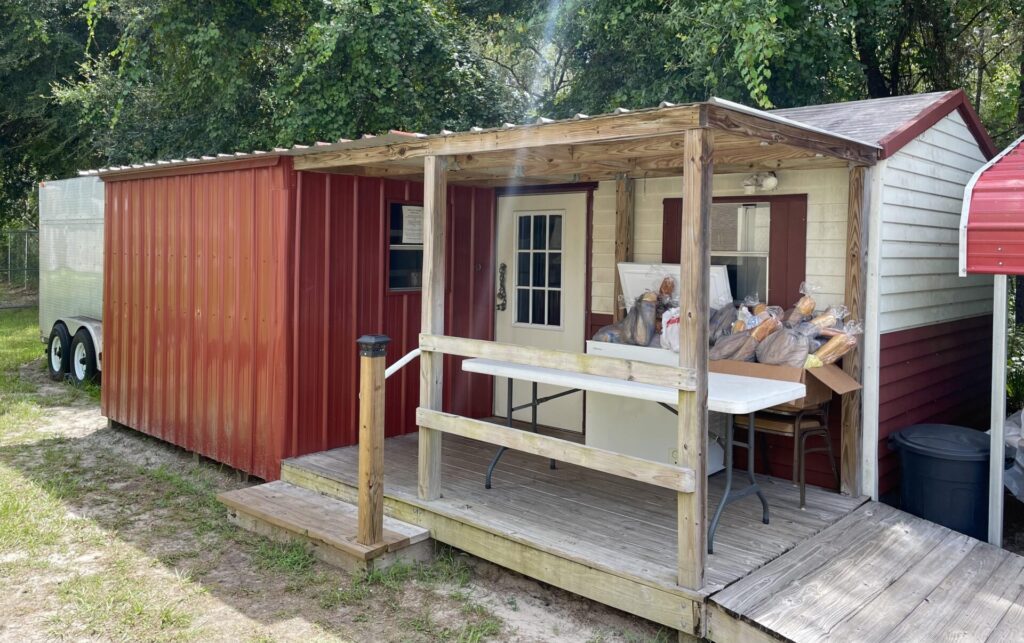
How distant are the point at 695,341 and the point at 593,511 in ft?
4.65

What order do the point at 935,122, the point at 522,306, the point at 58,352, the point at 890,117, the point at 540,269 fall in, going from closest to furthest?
the point at 890,117 < the point at 935,122 < the point at 540,269 < the point at 522,306 < the point at 58,352

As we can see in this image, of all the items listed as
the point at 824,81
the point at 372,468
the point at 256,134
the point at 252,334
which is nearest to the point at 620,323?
the point at 372,468

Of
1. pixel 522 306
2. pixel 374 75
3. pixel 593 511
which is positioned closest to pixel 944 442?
pixel 593 511

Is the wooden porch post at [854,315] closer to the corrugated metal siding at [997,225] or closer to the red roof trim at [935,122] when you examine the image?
the red roof trim at [935,122]

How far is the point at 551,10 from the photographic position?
11195 millimetres

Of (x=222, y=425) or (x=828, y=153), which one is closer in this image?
(x=828, y=153)

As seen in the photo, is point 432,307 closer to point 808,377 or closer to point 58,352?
point 808,377

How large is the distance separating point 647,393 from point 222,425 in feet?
11.3

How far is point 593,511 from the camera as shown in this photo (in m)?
4.39

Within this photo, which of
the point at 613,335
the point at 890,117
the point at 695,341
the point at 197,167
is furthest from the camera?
the point at 197,167

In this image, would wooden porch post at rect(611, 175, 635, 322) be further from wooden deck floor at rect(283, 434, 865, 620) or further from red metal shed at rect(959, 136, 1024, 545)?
red metal shed at rect(959, 136, 1024, 545)

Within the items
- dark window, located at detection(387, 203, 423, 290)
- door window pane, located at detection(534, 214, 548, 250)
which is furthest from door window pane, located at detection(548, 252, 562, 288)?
dark window, located at detection(387, 203, 423, 290)

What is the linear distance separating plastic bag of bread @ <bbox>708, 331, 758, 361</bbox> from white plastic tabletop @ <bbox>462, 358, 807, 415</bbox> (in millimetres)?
166

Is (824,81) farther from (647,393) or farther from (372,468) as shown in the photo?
(372,468)
